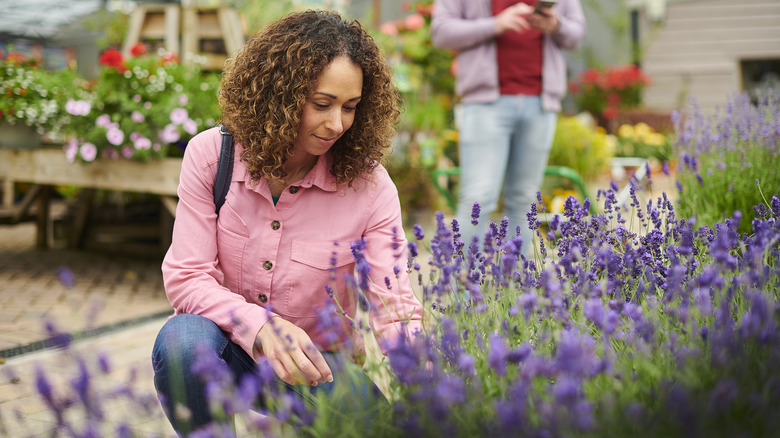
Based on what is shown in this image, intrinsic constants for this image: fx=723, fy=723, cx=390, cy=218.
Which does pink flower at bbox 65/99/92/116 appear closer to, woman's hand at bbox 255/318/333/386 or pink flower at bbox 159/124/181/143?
pink flower at bbox 159/124/181/143

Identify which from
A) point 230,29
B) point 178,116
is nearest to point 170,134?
point 178,116

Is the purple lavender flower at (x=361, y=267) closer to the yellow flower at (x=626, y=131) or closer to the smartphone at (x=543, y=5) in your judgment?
the smartphone at (x=543, y=5)

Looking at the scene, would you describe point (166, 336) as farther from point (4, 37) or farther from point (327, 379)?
point (4, 37)

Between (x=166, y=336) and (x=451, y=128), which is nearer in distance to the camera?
(x=166, y=336)

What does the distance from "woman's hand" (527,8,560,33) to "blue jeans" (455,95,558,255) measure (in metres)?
0.35

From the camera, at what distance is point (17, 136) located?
499cm

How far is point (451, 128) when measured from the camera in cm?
800

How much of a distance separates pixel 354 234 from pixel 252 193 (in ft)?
1.02

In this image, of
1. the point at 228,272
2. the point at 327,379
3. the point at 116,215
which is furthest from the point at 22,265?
the point at 327,379

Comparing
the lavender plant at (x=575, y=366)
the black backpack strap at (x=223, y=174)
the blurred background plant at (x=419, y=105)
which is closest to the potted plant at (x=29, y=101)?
the blurred background plant at (x=419, y=105)

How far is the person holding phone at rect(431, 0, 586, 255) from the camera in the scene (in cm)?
359

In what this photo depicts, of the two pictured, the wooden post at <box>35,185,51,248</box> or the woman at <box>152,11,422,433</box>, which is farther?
the wooden post at <box>35,185,51,248</box>

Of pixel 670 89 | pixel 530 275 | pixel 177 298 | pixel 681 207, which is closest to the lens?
pixel 530 275

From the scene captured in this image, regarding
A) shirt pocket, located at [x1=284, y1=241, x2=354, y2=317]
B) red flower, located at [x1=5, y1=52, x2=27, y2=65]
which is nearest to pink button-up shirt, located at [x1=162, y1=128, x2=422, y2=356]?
shirt pocket, located at [x1=284, y1=241, x2=354, y2=317]
